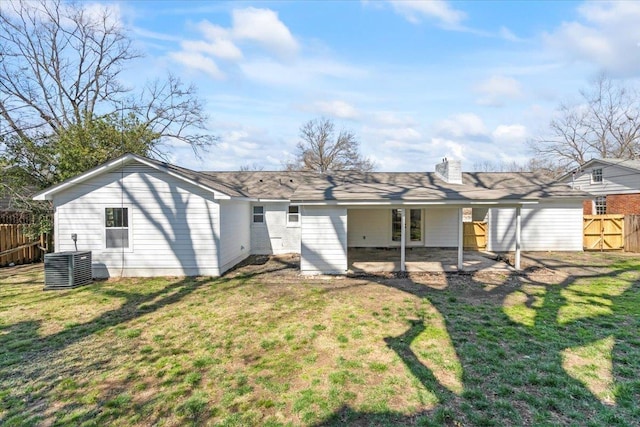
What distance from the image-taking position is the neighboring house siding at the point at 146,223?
10.0 meters

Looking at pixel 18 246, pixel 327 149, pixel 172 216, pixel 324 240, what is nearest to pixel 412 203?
pixel 324 240

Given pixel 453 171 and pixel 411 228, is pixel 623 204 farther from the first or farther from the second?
pixel 411 228

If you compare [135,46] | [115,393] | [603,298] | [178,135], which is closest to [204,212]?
[115,393]

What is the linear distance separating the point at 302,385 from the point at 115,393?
212cm

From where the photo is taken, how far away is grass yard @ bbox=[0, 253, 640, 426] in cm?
348

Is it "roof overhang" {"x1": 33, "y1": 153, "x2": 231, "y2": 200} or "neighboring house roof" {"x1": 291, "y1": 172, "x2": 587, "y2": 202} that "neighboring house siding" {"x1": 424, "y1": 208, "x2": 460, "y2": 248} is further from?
"roof overhang" {"x1": 33, "y1": 153, "x2": 231, "y2": 200}

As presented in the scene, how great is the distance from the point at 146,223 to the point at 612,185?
24808 mm

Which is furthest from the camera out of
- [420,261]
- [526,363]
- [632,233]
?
[632,233]

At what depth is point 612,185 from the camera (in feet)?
66.5

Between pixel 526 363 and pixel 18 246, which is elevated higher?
pixel 18 246

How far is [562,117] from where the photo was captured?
33531 millimetres

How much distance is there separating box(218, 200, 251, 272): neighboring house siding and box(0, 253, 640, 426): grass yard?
90.5 inches

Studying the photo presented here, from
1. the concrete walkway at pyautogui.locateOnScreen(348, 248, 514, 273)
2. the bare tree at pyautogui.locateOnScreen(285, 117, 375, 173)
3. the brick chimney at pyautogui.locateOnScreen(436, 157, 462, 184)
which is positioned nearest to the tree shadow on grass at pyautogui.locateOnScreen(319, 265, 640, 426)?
the concrete walkway at pyautogui.locateOnScreen(348, 248, 514, 273)

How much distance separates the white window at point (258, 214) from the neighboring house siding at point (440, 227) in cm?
746
